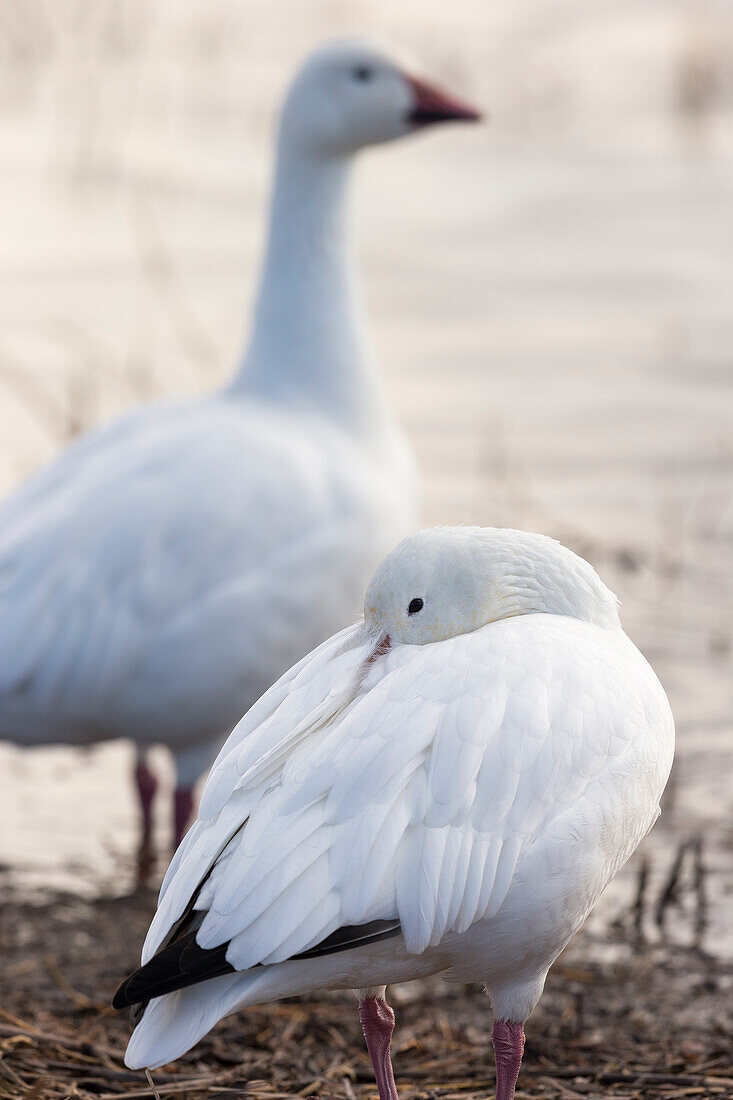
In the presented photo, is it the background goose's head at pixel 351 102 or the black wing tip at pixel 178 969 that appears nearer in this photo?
the black wing tip at pixel 178 969

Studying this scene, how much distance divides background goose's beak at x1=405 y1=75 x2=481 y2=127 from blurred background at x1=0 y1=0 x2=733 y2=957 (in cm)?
123

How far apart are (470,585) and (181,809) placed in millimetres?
2353

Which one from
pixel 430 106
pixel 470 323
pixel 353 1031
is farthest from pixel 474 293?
pixel 353 1031

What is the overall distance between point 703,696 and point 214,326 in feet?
14.2

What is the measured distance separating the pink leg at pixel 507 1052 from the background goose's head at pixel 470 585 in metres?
0.71

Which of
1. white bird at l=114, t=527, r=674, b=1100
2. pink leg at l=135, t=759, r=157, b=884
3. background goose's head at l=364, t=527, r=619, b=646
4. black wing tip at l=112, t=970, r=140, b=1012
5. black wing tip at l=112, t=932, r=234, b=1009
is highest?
background goose's head at l=364, t=527, r=619, b=646

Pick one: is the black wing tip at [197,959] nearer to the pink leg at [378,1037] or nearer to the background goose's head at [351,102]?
the pink leg at [378,1037]

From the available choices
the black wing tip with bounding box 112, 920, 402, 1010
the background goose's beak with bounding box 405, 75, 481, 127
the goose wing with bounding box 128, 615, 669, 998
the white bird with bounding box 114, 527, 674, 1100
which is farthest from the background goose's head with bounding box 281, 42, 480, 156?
the black wing tip with bounding box 112, 920, 402, 1010

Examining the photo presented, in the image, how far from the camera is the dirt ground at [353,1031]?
11.6 ft

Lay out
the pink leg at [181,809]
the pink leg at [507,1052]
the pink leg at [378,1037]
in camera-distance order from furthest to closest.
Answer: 1. the pink leg at [181,809]
2. the pink leg at [378,1037]
3. the pink leg at [507,1052]

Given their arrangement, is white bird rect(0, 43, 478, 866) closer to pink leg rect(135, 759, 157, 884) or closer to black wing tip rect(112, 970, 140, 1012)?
pink leg rect(135, 759, 157, 884)

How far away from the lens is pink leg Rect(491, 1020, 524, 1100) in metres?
3.06

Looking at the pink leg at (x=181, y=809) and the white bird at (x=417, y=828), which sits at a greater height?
the white bird at (x=417, y=828)

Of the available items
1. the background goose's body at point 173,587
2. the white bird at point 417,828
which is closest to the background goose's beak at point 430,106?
the background goose's body at point 173,587
